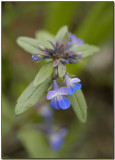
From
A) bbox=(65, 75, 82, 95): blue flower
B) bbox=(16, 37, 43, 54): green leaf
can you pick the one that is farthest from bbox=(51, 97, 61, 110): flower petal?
bbox=(16, 37, 43, 54): green leaf

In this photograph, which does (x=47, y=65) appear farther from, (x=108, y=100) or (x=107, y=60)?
(x=107, y=60)

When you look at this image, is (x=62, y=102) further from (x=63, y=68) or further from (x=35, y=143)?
(x=35, y=143)

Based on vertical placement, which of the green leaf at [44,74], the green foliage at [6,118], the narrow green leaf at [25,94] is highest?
the green leaf at [44,74]

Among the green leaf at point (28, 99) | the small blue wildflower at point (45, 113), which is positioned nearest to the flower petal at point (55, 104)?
the green leaf at point (28, 99)

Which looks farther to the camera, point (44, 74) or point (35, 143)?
point (35, 143)

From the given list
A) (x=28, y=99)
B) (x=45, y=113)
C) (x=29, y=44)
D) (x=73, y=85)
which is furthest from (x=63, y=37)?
(x=45, y=113)

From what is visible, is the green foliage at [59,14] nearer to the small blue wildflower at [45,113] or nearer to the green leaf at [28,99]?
the small blue wildflower at [45,113]
